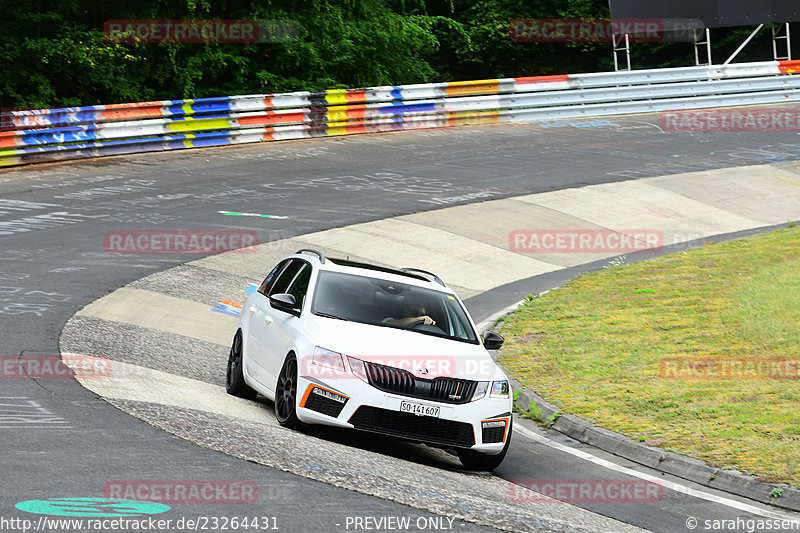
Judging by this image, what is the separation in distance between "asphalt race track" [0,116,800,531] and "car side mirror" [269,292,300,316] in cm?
110

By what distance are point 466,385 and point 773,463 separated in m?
2.70

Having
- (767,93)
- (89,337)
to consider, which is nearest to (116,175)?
(89,337)

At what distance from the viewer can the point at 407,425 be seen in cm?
873

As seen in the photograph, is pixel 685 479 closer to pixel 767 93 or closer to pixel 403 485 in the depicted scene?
pixel 403 485

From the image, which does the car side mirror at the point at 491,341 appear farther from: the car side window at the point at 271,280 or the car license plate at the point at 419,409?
the car side window at the point at 271,280

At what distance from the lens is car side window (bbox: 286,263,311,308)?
10.1 meters

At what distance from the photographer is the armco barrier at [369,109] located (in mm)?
24859

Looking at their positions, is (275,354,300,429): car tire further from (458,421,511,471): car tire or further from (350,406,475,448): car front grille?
(458,421,511,471): car tire

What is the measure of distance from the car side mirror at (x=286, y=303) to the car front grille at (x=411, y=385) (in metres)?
1.31

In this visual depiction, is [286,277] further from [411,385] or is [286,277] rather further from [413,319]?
[411,385]

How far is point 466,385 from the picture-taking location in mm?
9008

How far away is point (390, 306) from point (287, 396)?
145 cm

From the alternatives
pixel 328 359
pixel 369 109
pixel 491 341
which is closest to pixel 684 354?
pixel 491 341

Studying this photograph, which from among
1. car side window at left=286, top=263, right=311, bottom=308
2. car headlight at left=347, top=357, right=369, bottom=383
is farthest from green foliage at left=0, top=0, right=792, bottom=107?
car headlight at left=347, top=357, right=369, bottom=383
